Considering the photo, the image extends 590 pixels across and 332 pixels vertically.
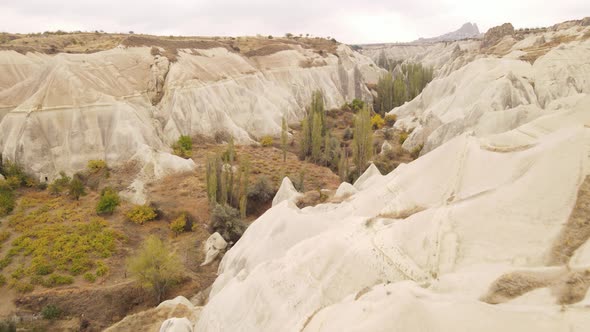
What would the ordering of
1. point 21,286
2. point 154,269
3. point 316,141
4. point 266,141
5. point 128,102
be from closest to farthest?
point 154,269 < point 21,286 < point 128,102 < point 316,141 < point 266,141

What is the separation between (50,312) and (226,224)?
362 inches

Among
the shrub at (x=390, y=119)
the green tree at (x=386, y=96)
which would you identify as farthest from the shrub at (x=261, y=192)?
the green tree at (x=386, y=96)

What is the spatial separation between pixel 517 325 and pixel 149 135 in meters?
33.0

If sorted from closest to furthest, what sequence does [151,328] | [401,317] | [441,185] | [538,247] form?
[401,317], [538,247], [441,185], [151,328]

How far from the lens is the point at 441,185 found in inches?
484

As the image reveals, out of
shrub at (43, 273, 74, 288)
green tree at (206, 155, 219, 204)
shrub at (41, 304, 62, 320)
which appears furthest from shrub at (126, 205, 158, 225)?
shrub at (41, 304, 62, 320)

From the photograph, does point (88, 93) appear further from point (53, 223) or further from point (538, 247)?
point (538, 247)

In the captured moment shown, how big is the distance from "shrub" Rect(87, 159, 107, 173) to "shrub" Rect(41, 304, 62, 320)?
15.9 metres

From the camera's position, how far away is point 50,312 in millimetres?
15891

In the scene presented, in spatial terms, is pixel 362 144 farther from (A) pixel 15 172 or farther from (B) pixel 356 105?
(B) pixel 356 105

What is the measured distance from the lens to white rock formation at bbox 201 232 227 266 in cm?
2022

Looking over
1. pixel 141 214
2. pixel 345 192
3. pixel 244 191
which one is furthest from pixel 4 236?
pixel 345 192

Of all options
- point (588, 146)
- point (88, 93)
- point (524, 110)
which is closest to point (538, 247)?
point (588, 146)

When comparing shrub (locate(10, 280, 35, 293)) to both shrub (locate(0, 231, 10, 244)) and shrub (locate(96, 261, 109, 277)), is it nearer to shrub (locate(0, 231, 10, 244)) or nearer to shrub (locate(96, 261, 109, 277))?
shrub (locate(96, 261, 109, 277))
